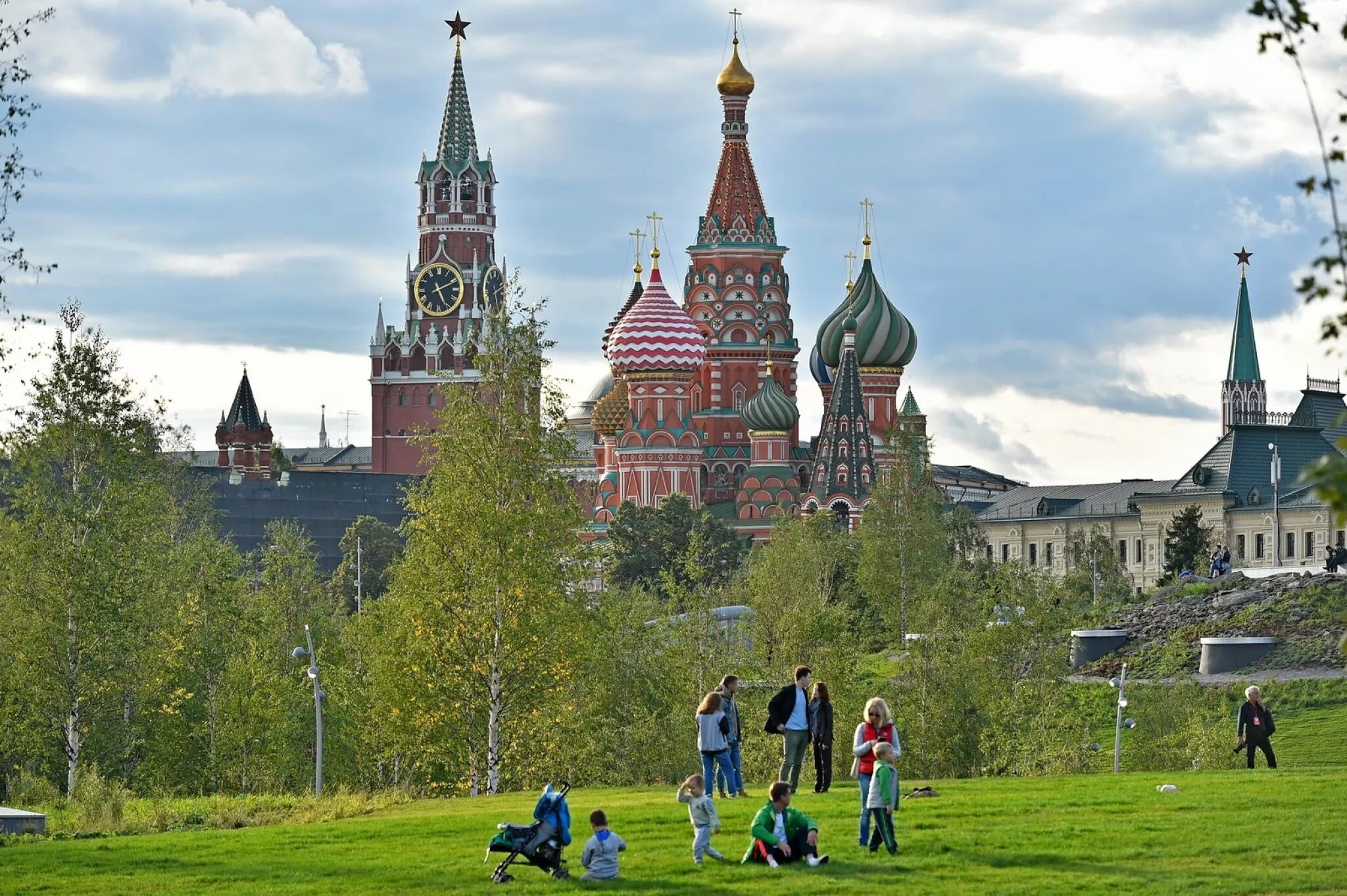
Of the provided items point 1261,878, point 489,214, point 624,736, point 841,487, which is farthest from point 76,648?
point 489,214

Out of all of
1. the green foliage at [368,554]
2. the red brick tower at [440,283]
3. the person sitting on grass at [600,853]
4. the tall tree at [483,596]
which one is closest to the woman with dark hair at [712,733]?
the person sitting on grass at [600,853]

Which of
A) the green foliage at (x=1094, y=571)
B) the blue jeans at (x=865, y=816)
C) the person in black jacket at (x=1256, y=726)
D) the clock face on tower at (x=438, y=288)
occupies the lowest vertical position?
the blue jeans at (x=865, y=816)

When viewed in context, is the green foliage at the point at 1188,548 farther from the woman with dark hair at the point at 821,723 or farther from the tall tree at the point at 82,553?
the woman with dark hair at the point at 821,723

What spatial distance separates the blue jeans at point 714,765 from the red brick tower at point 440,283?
127617mm

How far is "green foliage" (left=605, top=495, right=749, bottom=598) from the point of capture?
293ft

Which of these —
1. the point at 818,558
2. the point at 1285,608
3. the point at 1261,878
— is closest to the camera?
the point at 1261,878

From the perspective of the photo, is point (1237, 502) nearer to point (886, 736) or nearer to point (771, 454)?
point (771, 454)

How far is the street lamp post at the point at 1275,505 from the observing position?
93.4 m

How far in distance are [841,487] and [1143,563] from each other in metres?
15.4

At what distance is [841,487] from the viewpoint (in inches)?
4099

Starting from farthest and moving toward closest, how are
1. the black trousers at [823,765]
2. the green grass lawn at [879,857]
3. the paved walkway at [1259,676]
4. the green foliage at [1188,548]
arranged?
1. the green foliage at [1188,548]
2. the paved walkway at [1259,676]
3. the black trousers at [823,765]
4. the green grass lawn at [879,857]

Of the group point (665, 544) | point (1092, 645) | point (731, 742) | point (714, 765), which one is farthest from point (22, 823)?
point (665, 544)

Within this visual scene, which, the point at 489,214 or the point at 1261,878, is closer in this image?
the point at 1261,878

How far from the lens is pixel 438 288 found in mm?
152500
